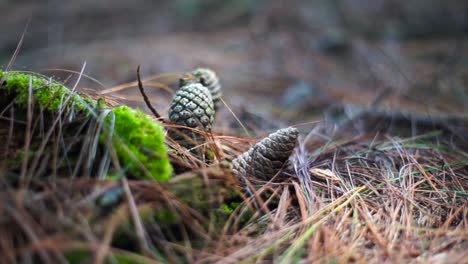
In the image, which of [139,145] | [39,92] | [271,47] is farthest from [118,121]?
[271,47]

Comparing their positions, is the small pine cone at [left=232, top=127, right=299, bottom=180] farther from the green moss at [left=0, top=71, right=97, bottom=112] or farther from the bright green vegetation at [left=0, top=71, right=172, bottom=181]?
the green moss at [left=0, top=71, right=97, bottom=112]

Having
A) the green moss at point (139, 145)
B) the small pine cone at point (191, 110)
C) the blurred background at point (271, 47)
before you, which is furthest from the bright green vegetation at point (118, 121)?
the blurred background at point (271, 47)

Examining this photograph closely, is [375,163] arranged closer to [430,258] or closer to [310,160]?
[310,160]

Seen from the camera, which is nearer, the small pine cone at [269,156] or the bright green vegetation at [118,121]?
the bright green vegetation at [118,121]

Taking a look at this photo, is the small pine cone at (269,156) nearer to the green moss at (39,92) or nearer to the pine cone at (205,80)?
the pine cone at (205,80)

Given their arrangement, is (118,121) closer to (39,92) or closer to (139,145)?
(139,145)

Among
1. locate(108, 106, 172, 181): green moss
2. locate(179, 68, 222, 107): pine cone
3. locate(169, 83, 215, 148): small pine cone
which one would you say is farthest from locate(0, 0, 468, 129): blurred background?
locate(108, 106, 172, 181): green moss
